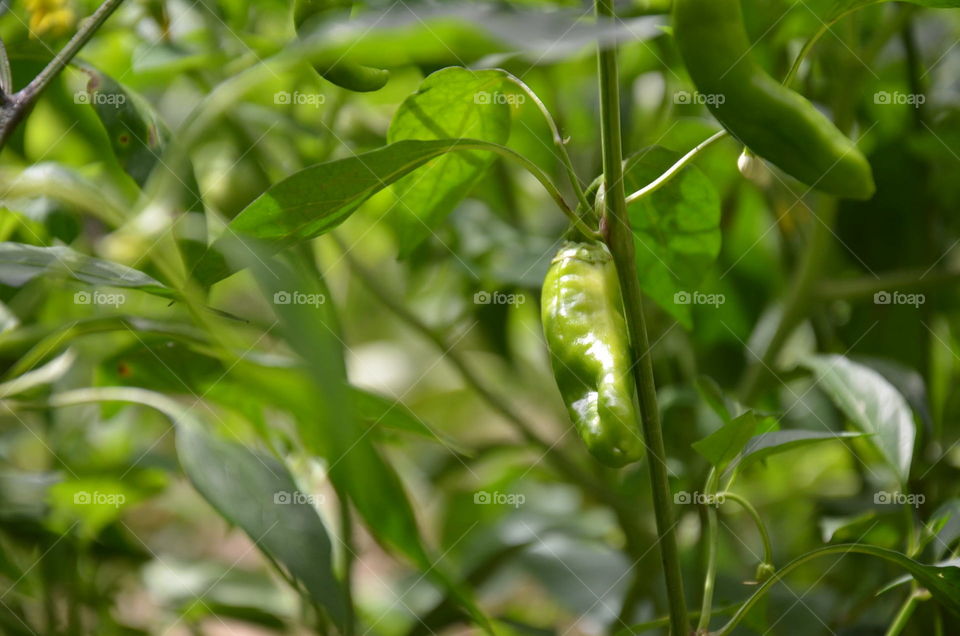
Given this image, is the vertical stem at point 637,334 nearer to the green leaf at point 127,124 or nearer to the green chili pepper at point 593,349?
the green chili pepper at point 593,349

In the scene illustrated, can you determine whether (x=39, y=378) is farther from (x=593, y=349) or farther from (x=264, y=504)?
(x=593, y=349)

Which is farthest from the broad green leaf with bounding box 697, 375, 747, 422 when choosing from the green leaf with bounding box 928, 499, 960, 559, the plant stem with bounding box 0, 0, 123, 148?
the plant stem with bounding box 0, 0, 123, 148

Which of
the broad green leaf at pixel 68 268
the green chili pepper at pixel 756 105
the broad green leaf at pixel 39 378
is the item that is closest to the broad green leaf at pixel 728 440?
the green chili pepper at pixel 756 105

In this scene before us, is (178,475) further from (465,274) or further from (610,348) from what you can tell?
(610,348)

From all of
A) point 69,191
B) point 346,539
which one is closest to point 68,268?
point 69,191

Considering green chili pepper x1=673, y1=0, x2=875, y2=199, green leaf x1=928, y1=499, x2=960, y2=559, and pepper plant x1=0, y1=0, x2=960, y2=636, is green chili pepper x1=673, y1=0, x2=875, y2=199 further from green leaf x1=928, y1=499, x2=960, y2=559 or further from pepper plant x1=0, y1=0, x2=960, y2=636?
green leaf x1=928, y1=499, x2=960, y2=559
